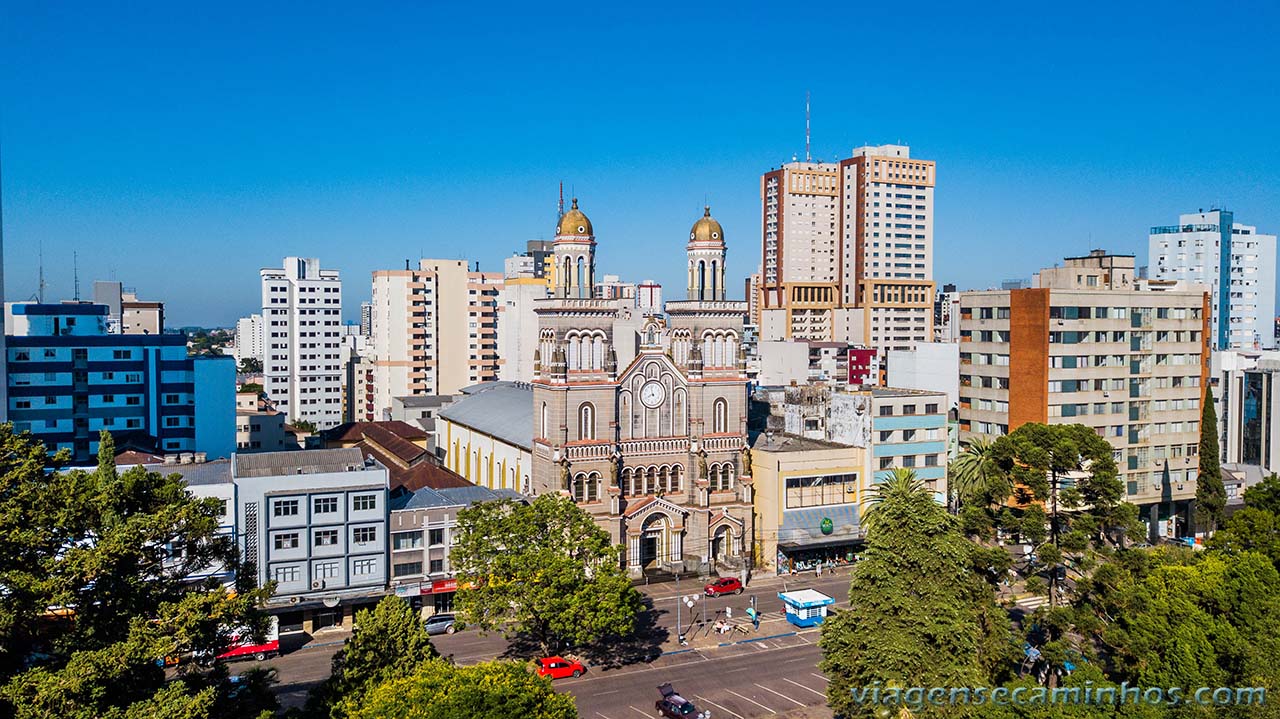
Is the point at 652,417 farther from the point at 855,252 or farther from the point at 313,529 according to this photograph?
the point at 855,252

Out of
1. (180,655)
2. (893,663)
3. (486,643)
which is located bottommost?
(486,643)

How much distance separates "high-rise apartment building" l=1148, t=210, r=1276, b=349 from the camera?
→ 177 metres

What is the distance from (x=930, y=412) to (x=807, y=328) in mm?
102181

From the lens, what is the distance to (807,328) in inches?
7215

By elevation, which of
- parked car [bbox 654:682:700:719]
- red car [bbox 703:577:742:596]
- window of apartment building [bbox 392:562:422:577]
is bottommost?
parked car [bbox 654:682:700:719]

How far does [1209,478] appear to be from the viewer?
8675cm

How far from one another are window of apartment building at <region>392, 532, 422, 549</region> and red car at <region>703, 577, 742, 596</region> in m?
20.7

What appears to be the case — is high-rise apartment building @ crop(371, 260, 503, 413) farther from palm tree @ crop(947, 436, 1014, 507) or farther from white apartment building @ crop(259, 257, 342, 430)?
palm tree @ crop(947, 436, 1014, 507)

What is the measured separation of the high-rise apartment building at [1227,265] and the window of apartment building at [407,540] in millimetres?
159920

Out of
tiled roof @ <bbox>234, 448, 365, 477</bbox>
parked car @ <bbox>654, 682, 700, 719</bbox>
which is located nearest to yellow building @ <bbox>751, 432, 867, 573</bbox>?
parked car @ <bbox>654, 682, 700, 719</bbox>

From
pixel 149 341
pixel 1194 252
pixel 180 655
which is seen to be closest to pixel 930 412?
pixel 180 655

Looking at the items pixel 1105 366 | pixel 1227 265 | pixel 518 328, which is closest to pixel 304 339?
pixel 518 328

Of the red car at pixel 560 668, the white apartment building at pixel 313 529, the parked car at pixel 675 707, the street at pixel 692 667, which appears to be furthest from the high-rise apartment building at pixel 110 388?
the parked car at pixel 675 707

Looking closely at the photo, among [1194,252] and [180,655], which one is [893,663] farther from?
[1194,252]
